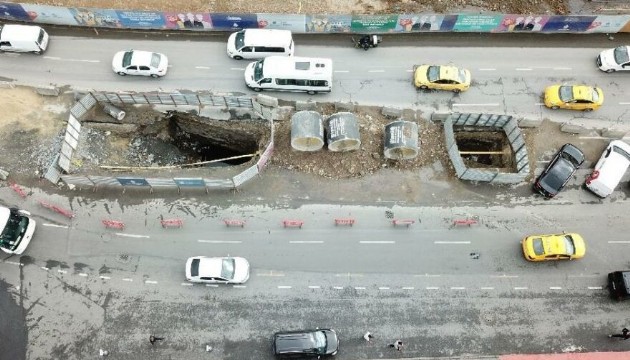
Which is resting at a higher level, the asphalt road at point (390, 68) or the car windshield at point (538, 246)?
the asphalt road at point (390, 68)

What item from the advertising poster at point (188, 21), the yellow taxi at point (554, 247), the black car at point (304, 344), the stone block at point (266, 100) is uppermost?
the advertising poster at point (188, 21)

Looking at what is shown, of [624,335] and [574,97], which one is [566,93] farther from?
[624,335]

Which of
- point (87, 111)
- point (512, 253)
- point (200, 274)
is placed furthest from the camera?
point (87, 111)

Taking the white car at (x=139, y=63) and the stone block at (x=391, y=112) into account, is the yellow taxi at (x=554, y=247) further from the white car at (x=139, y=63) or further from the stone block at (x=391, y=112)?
the white car at (x=139, y=63)

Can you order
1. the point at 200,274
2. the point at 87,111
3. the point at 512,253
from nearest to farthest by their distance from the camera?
the point at 200,274, the point at 512,253, the point at 87,111

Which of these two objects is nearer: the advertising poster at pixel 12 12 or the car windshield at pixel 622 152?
the car windshield at pixel 622 152

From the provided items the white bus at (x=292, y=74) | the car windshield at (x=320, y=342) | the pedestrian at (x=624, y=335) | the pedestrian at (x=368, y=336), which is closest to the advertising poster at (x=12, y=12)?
the white bus at (x=292, y=74)

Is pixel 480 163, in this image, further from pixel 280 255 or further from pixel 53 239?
pixel 53 239

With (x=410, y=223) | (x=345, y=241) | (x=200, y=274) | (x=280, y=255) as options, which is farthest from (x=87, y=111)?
(x=410, y=223)
